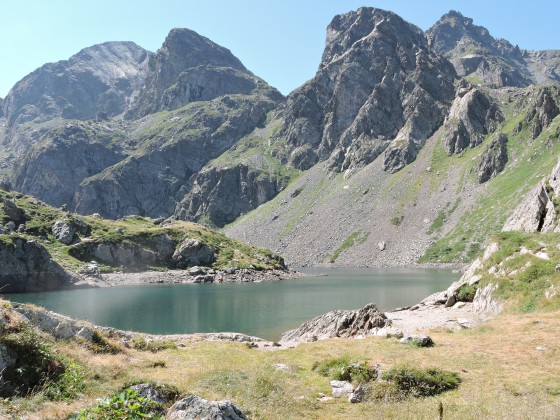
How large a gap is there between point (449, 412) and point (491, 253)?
3770 centimetres

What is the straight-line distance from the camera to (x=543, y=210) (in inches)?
2020

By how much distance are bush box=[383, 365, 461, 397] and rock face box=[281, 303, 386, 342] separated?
2083 cm

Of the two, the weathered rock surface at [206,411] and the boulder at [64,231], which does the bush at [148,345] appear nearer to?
the weathered rock surface at [206,411]

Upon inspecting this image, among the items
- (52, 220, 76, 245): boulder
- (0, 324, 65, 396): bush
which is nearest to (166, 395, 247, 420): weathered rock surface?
(0, 324, 65, 396): bush

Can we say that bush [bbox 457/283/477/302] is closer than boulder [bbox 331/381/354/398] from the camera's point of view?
No

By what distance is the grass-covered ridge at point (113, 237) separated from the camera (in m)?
129

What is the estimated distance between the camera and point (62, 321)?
2095 cm

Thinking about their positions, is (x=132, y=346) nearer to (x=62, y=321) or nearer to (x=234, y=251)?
(x=62, y=321)

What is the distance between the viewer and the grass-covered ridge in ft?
423

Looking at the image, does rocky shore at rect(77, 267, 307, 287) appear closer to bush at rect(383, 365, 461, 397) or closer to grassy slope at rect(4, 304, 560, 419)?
grassy slope at rect(4, 304, 560, 419)

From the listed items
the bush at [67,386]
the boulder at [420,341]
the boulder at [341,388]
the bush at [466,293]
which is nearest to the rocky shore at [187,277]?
the bush at [466,293]

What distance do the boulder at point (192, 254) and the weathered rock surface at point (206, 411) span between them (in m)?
136

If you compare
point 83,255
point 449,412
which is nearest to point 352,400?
point 449,412

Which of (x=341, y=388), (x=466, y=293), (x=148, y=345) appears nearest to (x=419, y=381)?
(x=341, y=388)
